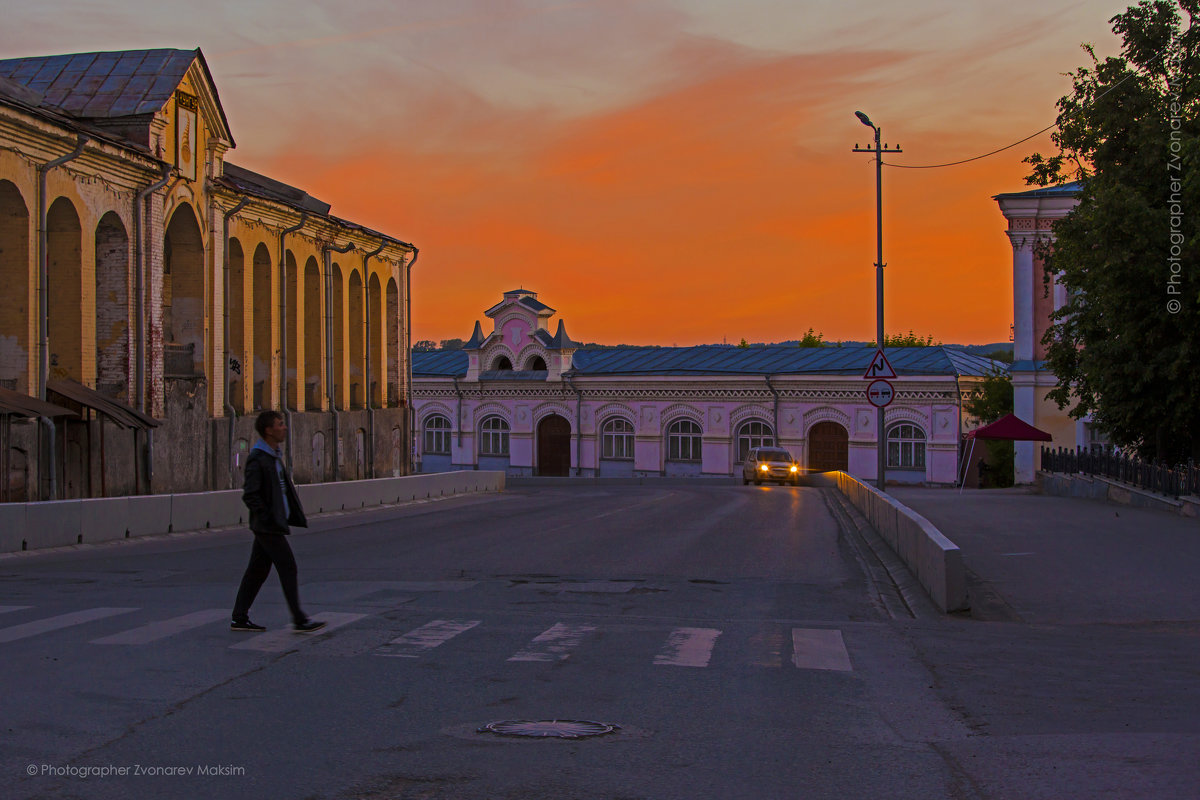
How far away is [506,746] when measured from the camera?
6.27 metres

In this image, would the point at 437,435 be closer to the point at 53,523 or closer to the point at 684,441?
the point at 684,441

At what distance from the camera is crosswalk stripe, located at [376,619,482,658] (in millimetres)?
8898

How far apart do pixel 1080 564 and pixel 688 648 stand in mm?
8369

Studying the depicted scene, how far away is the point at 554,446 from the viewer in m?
71.5

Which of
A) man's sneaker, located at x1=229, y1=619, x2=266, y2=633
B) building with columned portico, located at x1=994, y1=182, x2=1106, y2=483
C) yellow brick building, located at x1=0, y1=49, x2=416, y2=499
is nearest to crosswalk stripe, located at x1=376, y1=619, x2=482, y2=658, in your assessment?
man's sneaker, located at x1=229, y1=619, x2=266, y2=633

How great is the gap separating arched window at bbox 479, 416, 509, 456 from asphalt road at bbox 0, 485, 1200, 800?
58.7 metres

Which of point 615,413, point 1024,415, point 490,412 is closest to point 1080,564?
point 1024,415

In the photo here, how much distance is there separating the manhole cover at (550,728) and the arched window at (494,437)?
66.3 metres

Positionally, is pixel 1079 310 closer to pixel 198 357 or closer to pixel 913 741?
pixel 198 357

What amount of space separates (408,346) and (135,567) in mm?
35639

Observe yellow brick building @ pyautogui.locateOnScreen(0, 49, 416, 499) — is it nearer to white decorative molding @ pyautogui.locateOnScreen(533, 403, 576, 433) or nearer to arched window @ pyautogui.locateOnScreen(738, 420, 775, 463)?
arched window @ pyautogui.locateOnScreen(738, 420, 775, 463)

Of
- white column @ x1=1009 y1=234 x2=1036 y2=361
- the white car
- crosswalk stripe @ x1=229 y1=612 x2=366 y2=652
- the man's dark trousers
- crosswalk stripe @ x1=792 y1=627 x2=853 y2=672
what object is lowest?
the white car

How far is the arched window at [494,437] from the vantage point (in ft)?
240

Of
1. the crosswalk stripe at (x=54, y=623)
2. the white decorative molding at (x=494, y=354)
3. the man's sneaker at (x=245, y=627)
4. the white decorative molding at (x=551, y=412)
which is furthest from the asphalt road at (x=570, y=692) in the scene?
the white decorative molding at (x=494, y=354)
